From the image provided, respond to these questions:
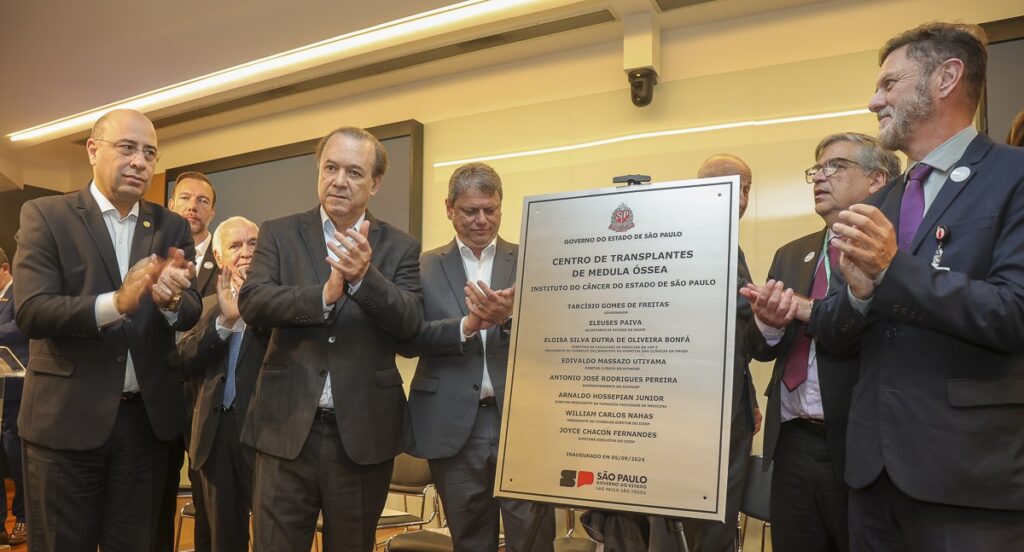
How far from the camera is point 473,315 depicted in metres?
2.69

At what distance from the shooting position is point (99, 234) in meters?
2.72

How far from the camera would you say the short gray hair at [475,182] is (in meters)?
3.16

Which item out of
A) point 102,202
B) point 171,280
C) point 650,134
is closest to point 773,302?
point 171,280

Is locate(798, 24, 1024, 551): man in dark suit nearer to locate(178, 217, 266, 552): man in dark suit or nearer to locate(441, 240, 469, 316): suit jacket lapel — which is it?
locate(441, 240, 469, 316): suit jacket lapel

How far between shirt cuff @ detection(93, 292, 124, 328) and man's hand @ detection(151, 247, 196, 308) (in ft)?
0.48

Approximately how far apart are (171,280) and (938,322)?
2332 mm

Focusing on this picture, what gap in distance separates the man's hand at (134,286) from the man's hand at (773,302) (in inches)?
75.8

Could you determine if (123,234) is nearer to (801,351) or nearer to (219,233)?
(219,233)

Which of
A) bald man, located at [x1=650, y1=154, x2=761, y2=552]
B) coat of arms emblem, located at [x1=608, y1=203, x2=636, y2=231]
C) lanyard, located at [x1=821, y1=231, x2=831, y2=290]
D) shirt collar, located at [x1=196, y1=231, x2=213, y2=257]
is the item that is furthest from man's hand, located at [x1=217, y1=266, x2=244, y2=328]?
lanyard, located at [x1=821, y1=231, x2=831, y2=290]

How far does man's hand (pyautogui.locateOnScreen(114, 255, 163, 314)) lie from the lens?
2.49m

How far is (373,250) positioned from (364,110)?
4182 millimetres

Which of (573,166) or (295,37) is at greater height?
(295,37)

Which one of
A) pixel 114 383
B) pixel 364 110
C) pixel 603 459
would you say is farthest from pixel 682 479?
pixel 364 110

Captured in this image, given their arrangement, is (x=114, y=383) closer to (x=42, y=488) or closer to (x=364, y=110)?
(x=42, y=488)
